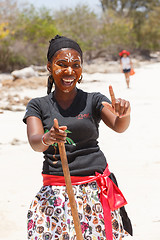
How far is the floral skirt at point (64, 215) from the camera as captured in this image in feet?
7.23

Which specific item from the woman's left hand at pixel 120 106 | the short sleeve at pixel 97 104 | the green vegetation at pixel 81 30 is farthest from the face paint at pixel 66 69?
the green vegetation at pixel 81 30

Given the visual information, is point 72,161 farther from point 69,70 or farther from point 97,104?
point 69,70

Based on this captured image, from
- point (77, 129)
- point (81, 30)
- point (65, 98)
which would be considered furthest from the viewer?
point (81, 30)

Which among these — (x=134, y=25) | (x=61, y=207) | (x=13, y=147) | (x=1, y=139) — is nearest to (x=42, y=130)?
(x=61, y=207)

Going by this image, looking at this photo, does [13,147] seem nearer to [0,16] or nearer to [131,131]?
[131,131]

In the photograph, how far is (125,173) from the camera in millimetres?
5586

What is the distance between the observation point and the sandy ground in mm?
4145

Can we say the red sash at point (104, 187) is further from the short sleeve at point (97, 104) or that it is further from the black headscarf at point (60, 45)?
the black headscarf at point (60, 45)

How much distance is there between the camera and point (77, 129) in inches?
88.4

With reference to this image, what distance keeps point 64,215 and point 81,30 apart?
34.3 metres

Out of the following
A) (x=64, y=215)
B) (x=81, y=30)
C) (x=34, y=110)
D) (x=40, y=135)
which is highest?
(x=81, y=30)

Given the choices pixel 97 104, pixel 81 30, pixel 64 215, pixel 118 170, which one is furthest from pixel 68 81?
pixel 81 30

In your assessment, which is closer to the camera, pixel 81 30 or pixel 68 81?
pixel 68 81

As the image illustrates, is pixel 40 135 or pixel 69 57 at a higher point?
pixel 69 57
